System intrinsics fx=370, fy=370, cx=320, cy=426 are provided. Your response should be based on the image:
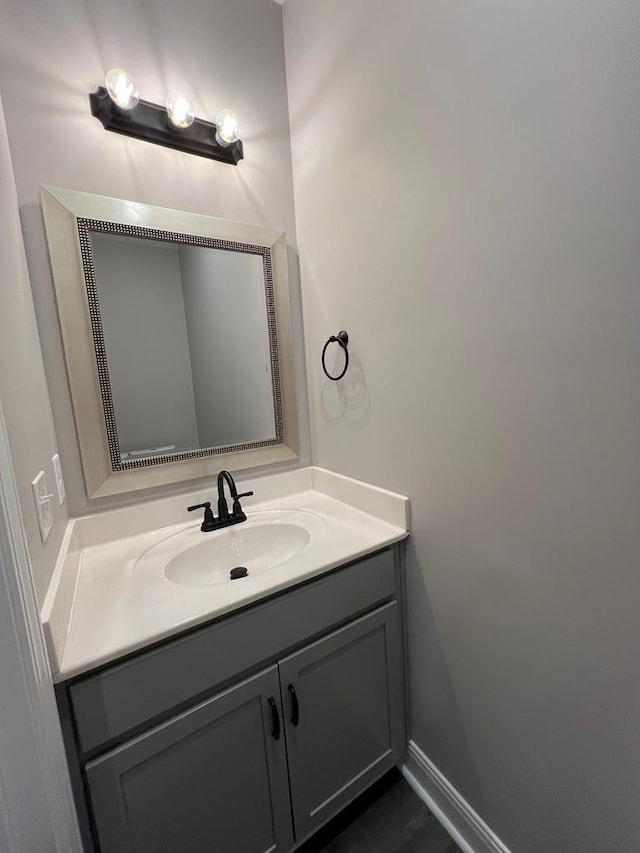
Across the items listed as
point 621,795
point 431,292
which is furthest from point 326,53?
point 621,795

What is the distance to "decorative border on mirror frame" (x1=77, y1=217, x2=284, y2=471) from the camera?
111 centimetres

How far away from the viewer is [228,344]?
1402 mm

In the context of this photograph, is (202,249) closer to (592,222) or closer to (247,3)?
(247,3)

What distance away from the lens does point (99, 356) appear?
1.14 m

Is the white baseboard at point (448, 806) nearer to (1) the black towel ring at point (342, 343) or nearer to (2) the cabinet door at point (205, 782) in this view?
(2) the cabinet door at point (205, 782)

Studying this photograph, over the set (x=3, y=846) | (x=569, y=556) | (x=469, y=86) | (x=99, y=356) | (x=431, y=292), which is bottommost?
(x=3, y=846)

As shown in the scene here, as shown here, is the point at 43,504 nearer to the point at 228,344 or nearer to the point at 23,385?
the point at 23,385

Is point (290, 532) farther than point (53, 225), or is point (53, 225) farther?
point (290, 532)

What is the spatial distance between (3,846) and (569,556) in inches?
41.4

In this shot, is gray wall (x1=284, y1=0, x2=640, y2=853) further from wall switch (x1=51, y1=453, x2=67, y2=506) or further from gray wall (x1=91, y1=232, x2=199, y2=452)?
wall switch (x1=51, y1=453, x2=67, y2=506)

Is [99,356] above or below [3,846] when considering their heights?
above

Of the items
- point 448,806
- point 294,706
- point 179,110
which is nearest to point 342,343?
point 179,110

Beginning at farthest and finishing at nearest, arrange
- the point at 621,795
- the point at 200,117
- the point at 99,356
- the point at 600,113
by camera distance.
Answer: the point at 200,117 → the point at 99,356 → the point at 621,795 → the point at 600,113

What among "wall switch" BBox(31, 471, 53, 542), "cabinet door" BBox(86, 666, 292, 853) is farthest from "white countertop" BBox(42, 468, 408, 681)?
"cabinet door" BBox(86, 666, 292, 853)
